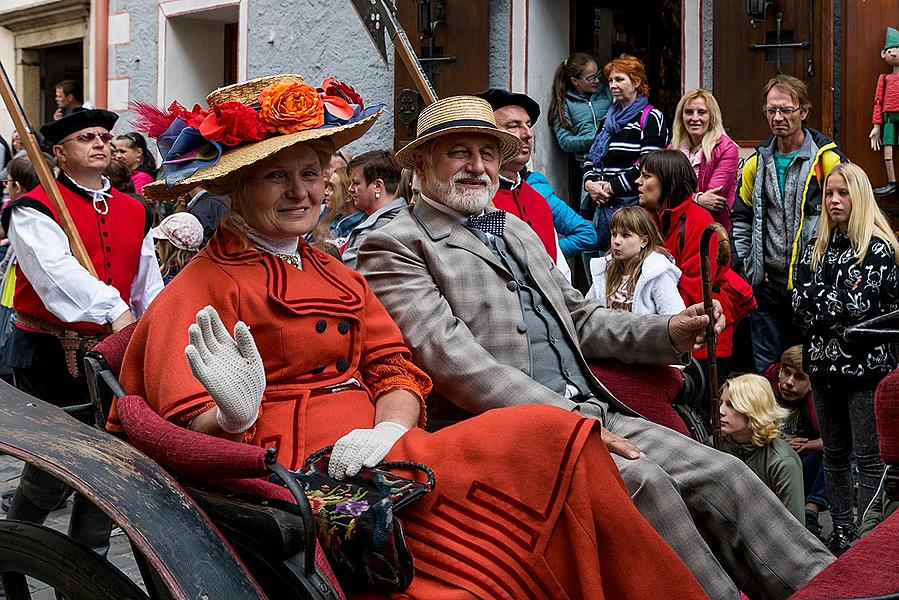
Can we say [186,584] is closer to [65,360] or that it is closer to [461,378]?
[461,378]

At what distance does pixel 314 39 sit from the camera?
32.6 feet

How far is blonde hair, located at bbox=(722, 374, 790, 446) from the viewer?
4.84 meters

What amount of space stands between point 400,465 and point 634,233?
2.87m

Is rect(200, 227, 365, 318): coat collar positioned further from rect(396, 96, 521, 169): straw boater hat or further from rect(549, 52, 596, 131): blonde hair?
rect(549, 52, 596, 131): blonde hair

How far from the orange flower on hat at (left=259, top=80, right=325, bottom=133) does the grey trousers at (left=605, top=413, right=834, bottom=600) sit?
1.15 metres

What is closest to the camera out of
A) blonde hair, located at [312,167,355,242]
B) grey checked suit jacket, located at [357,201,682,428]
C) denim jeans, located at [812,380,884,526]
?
grey checked suit jacket, located at [357,201,682,428]

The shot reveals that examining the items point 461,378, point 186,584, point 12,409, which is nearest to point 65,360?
point 461,378

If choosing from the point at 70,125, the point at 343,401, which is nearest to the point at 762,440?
the point at 343,401

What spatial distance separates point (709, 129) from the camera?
657 centimetres

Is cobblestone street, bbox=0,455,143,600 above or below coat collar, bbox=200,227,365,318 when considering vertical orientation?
below

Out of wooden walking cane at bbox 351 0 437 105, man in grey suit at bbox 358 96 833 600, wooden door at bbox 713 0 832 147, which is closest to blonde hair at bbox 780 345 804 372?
wooden door at bbox 713 0 832 147

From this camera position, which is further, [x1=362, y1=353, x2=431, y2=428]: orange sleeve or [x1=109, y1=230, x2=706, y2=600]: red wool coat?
[x1=362, y1=353, x2=431, y2=428]: orange sleeve

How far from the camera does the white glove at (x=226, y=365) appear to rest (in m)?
2.32

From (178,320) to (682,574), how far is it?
1.26 m
